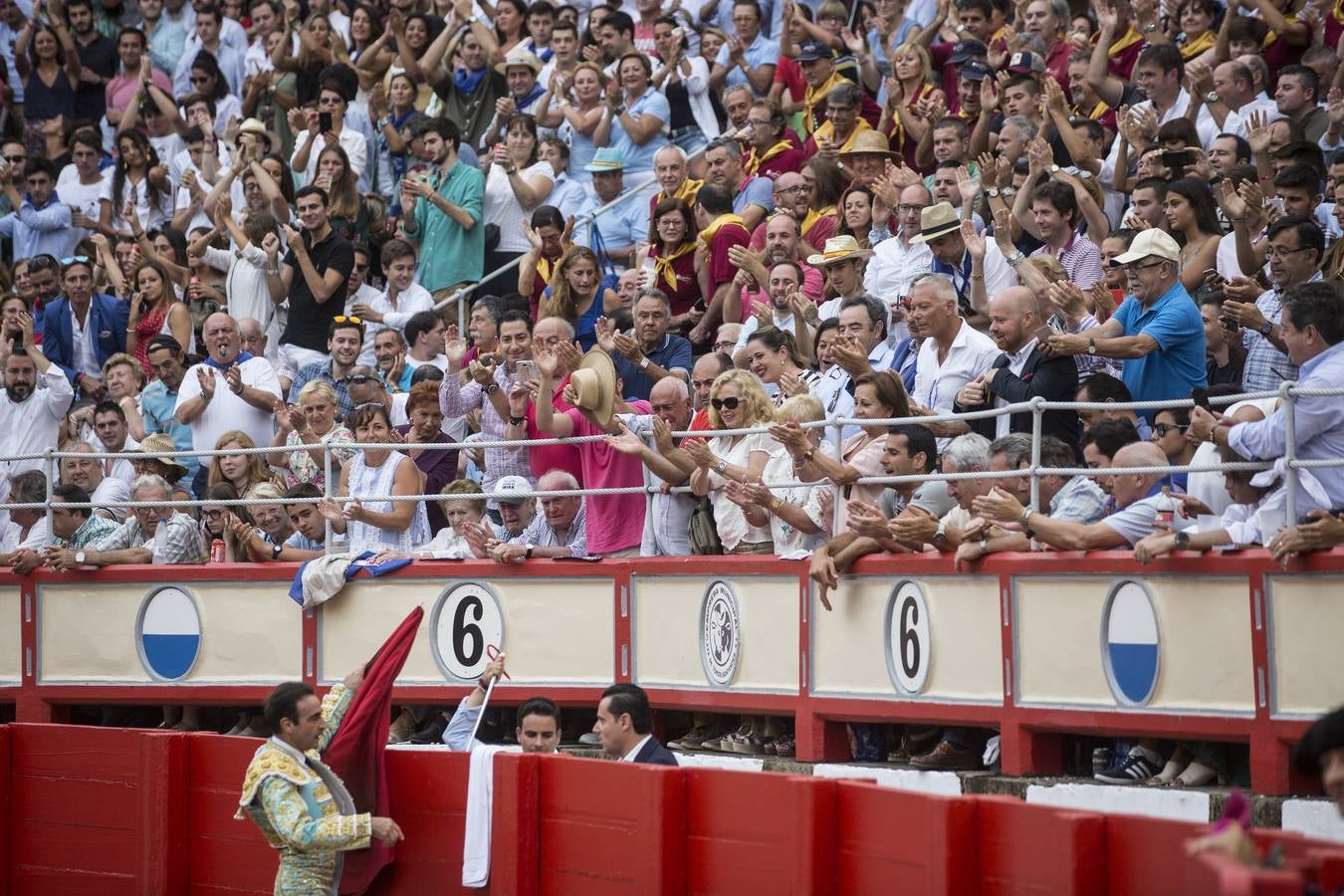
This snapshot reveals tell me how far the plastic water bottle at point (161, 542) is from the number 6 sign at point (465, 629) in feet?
8.32

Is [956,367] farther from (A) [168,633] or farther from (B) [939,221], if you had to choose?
(A) [168,633]

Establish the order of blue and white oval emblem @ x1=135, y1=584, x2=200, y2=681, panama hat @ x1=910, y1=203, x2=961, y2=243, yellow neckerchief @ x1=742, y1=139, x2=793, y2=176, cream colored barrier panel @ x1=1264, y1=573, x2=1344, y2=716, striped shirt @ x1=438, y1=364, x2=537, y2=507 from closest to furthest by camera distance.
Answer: cream colored barrier panel @ x1=1264, y1=573, x2=1344, y2=716, panama hat @ x1=910, y1=203, x2=961, y2=243, striped shirt @ x1=438, y1=364, x2=537, y2=507, blue and white oval emblem @ x1=135, y1=584, x2=200, y2=681, yellow neckerchief @ x1=742, y1=139, x2=793, y2=176

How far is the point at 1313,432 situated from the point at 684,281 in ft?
23.3

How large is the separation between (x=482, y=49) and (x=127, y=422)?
5.86 metres

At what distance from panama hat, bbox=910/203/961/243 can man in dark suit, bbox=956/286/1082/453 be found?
5.29ft

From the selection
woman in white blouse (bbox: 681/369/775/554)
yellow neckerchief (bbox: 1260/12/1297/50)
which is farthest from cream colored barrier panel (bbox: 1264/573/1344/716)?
yellow neckerchief (bbox: 1260/12/1297/50)

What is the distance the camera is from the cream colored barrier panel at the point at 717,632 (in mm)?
11539

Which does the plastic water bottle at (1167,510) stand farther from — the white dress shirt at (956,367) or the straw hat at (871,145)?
the straw hat at (871,145)

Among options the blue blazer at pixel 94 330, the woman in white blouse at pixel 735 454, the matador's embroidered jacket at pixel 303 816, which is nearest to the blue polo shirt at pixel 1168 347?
the woman in white blouse at pixel 735 454

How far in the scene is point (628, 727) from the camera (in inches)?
407

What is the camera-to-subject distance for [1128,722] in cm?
954

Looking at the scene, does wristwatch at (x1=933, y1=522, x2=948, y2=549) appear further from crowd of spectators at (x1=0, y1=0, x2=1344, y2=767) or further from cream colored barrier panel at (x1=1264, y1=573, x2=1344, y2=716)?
cream colored barrier panel at (x1=1264, y1=573, x2=1344, y2=716)

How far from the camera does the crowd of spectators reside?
10508mm

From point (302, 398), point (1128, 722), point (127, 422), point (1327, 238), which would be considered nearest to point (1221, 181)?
point (1327, 238)
